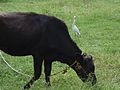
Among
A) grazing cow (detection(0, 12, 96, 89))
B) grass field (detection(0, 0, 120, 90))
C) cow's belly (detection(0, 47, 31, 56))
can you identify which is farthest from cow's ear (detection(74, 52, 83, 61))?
cow's belly (detection(0, 47, 31, 56))

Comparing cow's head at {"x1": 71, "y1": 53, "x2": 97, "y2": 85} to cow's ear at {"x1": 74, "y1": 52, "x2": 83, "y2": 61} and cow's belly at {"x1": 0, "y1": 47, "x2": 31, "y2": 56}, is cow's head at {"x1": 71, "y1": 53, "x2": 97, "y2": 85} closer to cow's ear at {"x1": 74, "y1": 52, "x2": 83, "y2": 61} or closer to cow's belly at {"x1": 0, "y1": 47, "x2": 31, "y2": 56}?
cow's ear at {"x1": 74, "y1": 52, "x2": 83, "y2": 61}

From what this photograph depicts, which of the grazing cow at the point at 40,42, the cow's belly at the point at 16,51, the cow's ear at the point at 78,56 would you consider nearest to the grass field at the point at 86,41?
the grazing cow at the point at 40,42

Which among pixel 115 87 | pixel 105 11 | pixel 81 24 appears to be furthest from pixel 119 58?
pixel 105 11

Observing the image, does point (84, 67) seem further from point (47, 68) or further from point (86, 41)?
point (86, 41)

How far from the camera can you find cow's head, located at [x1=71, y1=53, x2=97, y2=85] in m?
8.22

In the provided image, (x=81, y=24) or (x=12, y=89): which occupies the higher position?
(x=12, y=89)

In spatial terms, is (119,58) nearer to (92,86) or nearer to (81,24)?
(92,86)

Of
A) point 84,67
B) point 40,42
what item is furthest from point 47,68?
point 84,67

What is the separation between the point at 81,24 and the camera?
1580 centimetres

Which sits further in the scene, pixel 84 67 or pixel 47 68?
pixel 47 68

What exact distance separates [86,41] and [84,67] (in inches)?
195

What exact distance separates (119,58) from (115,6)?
A: 376 inches

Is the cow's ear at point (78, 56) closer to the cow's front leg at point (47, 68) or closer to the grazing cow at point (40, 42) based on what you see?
the grazing cow at point (40, 42)

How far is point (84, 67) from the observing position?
8.28m
